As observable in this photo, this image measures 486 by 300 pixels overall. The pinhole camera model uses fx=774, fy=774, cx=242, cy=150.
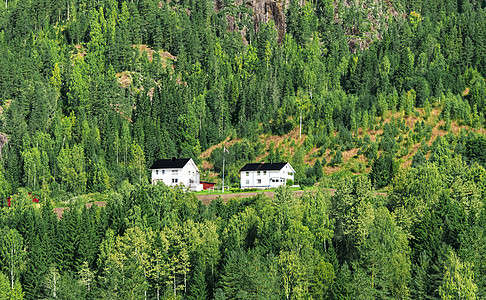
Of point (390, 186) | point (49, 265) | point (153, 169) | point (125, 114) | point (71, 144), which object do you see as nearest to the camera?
point (49, 265)

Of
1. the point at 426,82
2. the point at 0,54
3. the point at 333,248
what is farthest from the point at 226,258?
the point at 0,54

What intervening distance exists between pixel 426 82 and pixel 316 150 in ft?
100

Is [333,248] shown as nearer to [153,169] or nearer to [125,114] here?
[153,169]

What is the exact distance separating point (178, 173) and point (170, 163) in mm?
4430

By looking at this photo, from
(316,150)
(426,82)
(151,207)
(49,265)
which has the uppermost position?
(426,82)

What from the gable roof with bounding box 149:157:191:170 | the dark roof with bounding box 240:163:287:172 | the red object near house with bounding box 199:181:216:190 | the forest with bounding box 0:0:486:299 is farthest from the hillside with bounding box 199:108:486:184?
the gable roof with bounding box 149:157:191:170

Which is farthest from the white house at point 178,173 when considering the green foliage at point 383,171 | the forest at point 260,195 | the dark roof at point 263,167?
the green foliage at point 383,171

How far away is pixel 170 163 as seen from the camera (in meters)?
157

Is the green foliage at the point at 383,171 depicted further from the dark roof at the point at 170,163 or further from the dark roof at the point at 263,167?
the dark roof at the point at 170,163

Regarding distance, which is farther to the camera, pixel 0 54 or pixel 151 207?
pixel 0 54

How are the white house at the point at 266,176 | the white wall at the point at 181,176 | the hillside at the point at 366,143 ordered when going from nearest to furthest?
the white house at the point at 266,176 < the hillside at the point at 366,143 < the white wall at the point at 181,176

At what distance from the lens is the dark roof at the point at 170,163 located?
508ft

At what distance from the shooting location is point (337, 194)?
116688mm

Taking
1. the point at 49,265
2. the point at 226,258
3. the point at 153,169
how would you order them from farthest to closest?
the point at 153,169 → the point at 49,265 → the point at 226,258
